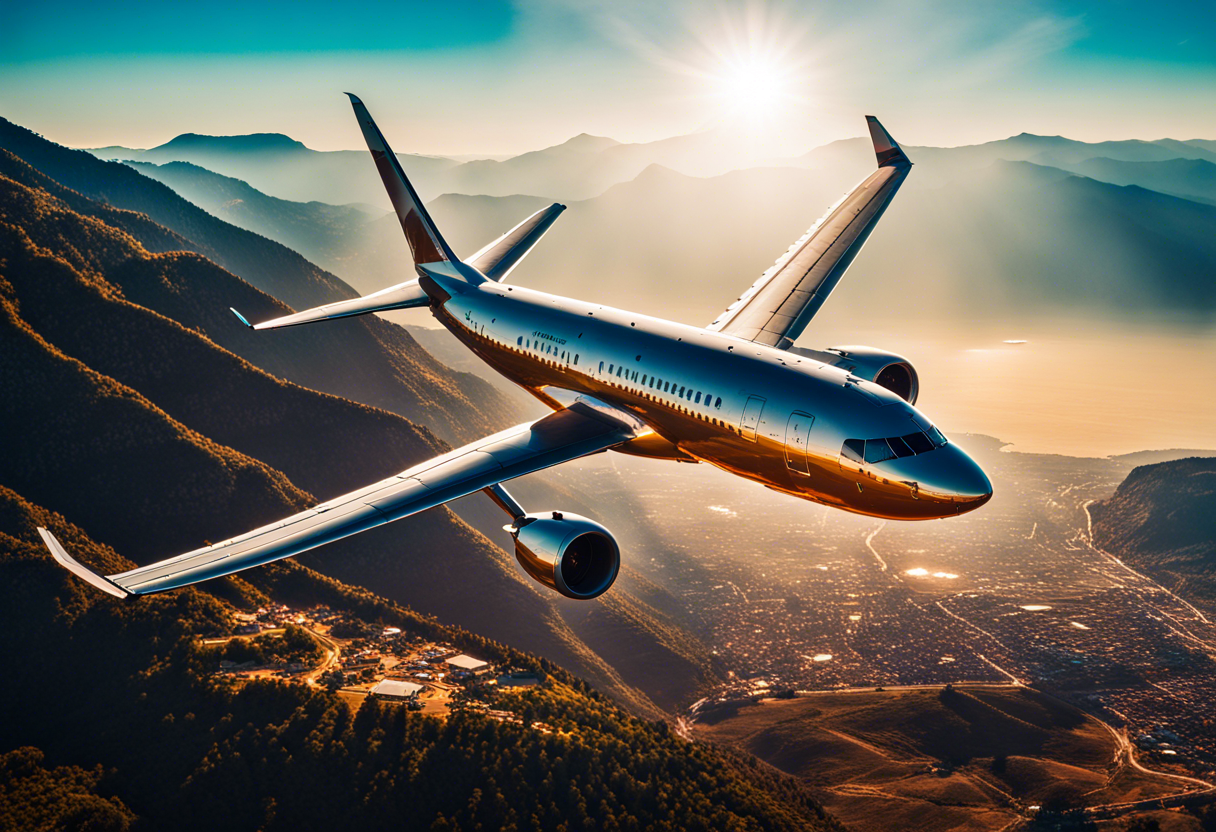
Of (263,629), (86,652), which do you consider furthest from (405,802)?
(86,652)

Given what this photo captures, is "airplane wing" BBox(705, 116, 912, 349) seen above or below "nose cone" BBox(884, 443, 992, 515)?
above

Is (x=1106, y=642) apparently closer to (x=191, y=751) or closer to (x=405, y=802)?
(x=405, y=802)

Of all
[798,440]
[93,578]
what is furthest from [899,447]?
[93,578]

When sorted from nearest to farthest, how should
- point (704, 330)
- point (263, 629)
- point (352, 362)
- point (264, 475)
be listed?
1. point (704, 330)
2. point (263, 629)
3. point (264, 475)
4. point (352, 362)

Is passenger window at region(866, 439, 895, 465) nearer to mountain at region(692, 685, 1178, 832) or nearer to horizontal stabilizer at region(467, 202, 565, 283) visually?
horizontal stabilizer at region(467, 202, 565, 283)

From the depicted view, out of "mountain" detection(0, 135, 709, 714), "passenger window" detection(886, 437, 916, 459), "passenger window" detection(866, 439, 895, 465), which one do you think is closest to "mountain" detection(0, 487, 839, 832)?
"mountain" detection(0, 135, 709, 714)
